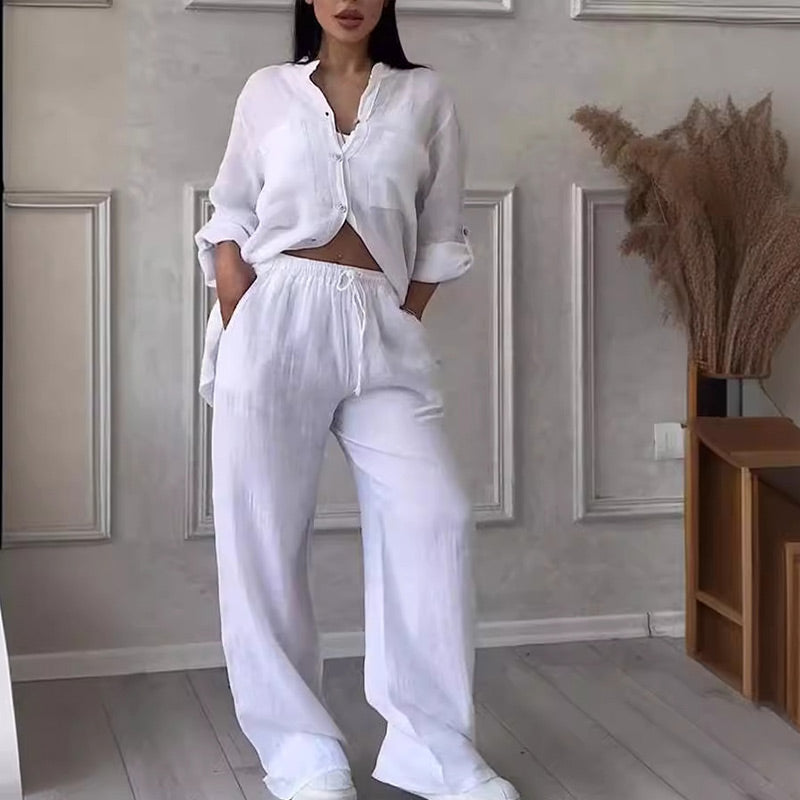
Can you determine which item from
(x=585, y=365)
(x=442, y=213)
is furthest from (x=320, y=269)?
(x=585, y=365)

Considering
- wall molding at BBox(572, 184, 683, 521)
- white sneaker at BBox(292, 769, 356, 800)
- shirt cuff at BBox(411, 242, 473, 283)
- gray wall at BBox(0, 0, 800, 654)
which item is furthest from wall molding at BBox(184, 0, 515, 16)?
white sneaker at BBox(292, 769, 356, 800)

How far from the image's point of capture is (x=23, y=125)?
2953 millimetres

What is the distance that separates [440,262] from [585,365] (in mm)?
1061

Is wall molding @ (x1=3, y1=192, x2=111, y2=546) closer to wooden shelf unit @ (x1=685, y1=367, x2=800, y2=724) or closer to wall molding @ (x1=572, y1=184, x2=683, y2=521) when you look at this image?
wall molding @ (x1=572, y1=184, x2=683, y2=521)

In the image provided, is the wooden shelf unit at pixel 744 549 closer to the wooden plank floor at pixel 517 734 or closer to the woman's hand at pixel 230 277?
the wooden plank floor at pixel 517 734

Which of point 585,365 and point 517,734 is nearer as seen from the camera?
point 517,734

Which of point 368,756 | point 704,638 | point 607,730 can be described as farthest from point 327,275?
point 704,638

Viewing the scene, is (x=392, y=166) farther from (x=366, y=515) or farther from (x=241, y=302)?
(x=366, y=515)

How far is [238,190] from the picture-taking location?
232cm

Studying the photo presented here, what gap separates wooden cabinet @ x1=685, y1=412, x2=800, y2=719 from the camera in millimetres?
2838

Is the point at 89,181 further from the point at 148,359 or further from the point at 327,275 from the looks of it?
the point at 327,275

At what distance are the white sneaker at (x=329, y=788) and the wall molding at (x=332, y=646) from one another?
960mm

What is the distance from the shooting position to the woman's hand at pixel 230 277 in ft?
7.42

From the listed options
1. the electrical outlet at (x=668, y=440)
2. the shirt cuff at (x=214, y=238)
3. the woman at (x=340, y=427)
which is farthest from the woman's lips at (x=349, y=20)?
the electrical outlet at (x=668, y=440)
